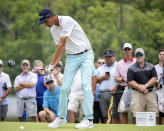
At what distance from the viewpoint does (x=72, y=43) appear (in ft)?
30.3

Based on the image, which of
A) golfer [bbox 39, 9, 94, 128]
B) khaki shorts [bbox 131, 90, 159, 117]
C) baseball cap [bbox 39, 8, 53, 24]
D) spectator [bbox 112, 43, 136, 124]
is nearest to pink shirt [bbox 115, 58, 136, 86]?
spectator [bbox 112, 43, 136, 124]

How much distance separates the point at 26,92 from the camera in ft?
43.1

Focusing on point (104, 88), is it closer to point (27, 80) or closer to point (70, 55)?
point (27, 80)

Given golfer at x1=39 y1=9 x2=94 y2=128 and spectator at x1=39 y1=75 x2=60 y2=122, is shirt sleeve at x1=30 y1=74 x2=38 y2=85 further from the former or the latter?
golfer at x1=39 y1=9 x2=94 y2=128

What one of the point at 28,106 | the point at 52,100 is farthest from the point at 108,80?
the point at 28,106

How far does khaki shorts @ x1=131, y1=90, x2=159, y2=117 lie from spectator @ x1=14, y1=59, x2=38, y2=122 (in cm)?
301

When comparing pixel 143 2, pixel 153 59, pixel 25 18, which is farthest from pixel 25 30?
pixel 153 59

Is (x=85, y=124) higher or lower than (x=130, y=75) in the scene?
lower

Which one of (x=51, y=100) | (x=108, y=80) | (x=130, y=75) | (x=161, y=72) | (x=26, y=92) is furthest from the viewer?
(x=26, y=92)

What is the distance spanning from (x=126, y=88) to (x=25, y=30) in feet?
78.9

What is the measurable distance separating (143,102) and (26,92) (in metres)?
3.48

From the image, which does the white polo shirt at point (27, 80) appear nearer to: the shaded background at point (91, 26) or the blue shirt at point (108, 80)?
the blue shirt at point (108, 80)

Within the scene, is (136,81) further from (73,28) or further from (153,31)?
(153,31)

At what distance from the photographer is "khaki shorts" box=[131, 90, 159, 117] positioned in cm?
1111
